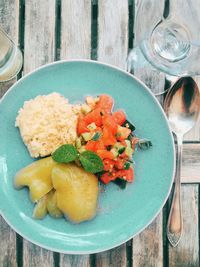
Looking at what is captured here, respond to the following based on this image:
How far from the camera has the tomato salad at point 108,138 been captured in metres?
1.15

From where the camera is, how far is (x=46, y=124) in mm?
1152

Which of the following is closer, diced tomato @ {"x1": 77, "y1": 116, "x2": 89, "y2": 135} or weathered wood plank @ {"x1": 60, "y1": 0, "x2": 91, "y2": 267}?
diced tomato @ {"x1": 77, "y1": 116, "x2": 89, "y2": 135}

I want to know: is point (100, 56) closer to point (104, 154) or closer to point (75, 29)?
point (75, 29)

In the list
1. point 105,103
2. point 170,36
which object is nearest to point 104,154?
point 105,103

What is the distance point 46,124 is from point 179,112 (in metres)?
0.33

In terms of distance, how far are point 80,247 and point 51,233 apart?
74mm

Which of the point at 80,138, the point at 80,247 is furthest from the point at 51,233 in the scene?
the point at 80,138

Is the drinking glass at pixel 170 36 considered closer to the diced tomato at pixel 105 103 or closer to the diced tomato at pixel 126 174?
the diced tomato at pixel 105 103

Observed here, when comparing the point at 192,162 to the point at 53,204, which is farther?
A: the point at 192,162

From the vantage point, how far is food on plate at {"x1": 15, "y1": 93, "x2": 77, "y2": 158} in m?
1.15

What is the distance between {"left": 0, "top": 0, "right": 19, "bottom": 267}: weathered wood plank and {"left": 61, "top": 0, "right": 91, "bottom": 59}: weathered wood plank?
4.7 inches

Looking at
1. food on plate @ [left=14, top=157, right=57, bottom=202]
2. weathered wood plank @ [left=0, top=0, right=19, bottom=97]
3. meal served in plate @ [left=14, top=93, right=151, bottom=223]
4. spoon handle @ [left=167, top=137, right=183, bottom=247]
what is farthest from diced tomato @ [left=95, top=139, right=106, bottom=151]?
weathered wood plank @ [left=0, top=0, right=19, bottom=97]

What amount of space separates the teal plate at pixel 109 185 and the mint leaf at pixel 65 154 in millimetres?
109

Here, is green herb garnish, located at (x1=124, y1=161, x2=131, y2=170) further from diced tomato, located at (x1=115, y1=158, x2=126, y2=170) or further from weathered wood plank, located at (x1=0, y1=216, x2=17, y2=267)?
weathered wood plank, located at (x1=0, y1=216, x2=17, y2=267)
